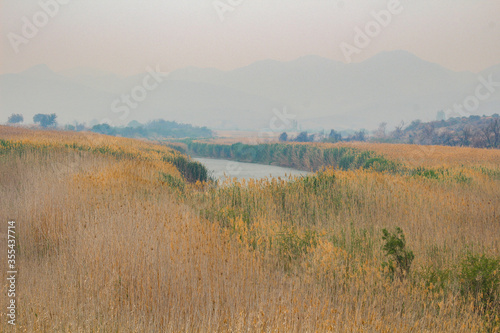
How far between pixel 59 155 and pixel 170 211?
33.4 feet

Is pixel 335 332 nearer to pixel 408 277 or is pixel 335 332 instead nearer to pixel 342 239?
pixel 408 277

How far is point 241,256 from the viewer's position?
19.4 feet

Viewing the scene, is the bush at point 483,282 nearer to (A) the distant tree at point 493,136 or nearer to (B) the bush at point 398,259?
(B) the bush at point 398,259

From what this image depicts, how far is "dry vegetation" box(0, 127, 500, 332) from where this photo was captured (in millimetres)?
4266

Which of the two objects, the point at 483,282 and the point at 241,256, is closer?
the point at 483,282

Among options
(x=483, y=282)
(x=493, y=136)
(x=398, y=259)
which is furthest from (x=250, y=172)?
(x=493, y=136)

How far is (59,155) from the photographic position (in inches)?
616

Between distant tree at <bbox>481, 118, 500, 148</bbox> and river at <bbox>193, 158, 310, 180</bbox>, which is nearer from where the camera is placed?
river at <bbox>193, 158, 310, 180</bbox>

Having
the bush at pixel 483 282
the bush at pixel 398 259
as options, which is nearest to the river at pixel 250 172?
the bush at pixel 398 259

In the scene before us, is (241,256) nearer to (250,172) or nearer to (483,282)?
(483,282)

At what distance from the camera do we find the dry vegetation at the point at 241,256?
168 inches

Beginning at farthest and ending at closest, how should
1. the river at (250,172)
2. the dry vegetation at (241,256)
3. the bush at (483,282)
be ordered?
1. the river at (250,172)
2. the bush at (483,282)
3. the dry vegetation at (241,256)

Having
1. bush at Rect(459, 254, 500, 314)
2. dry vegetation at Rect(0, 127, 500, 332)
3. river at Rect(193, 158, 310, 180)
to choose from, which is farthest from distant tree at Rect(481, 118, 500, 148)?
bush at Rect(459, 254, 500, 314)

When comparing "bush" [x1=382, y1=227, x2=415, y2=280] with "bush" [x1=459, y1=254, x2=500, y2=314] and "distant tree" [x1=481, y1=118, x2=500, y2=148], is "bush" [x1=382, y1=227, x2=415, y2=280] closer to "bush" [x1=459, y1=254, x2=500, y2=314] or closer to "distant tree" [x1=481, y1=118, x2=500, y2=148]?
"bush" [x1=459, y1=254, x2=500, y2=314]
